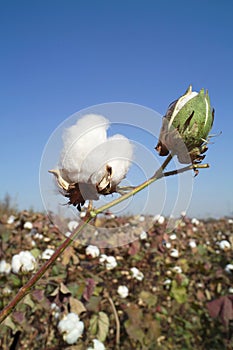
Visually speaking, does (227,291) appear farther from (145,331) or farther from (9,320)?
(9,320)

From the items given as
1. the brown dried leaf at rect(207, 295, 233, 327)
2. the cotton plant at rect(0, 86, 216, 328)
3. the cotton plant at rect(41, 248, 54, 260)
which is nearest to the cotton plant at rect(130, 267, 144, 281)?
the brown dried leaf at rect(207, 295, 233, 327)

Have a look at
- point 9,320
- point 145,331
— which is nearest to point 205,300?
point 145,331

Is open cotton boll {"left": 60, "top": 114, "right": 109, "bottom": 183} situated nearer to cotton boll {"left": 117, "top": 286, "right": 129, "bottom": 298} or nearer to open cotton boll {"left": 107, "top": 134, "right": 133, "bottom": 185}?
open cotton boll {"left": 107, "top": 134, "right": 133, "bottom": 185}

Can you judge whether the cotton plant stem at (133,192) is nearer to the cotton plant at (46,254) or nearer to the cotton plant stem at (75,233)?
the cotton plant stem at (75,233)

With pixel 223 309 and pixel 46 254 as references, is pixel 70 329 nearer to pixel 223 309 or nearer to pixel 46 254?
pixel 46 254

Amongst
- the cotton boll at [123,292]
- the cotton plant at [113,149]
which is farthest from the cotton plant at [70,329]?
the cotton boll at [123,292]

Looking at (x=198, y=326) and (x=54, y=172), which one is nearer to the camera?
(x=54, y=172)

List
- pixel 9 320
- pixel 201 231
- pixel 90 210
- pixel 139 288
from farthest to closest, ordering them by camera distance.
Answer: pixel 201 231 → pixel 139 288 → pixel 9 320 → pixel 90 210

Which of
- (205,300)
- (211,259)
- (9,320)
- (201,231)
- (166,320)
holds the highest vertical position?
(201,231)
